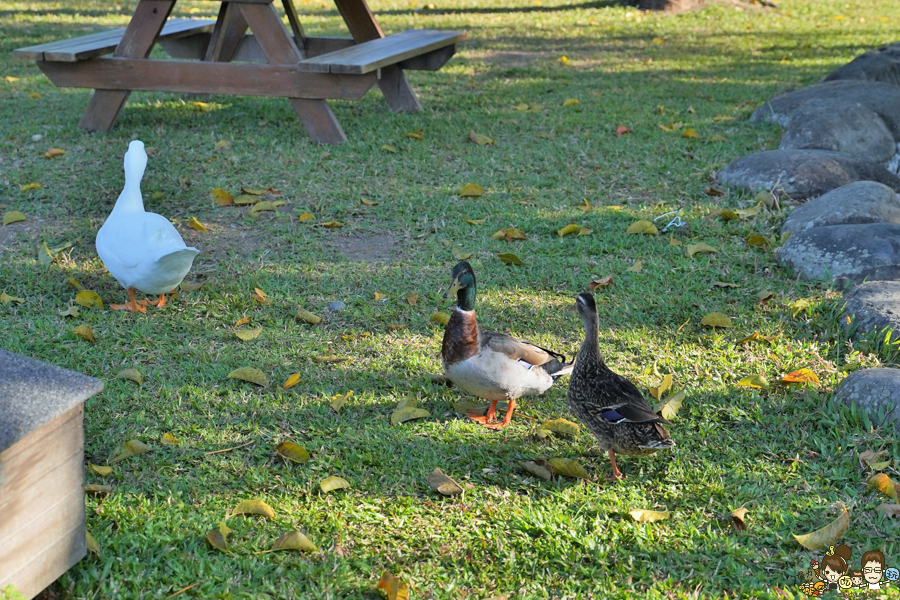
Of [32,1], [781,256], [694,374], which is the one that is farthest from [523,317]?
[32,1]

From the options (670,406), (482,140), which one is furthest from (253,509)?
(482,140)

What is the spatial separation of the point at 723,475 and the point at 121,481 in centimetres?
203

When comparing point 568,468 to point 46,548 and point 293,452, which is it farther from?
point 46,548

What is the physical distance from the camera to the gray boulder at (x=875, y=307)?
3533 millimetres

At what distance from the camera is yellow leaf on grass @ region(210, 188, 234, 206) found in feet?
16.4

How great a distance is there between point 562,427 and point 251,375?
1.25m

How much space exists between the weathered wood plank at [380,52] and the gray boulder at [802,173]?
2463 mm

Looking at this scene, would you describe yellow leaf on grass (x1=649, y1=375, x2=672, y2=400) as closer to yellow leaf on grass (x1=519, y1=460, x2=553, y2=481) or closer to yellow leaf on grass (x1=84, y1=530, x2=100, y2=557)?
yellow leaf on grass (x1=519, y1=460, x2=553, y2=481)

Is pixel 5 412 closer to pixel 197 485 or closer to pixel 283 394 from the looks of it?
pixel 197 485

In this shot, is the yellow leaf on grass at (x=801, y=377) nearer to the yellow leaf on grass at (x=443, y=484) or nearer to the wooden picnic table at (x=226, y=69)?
the yellow leaf on grass at (x=443, y=484)

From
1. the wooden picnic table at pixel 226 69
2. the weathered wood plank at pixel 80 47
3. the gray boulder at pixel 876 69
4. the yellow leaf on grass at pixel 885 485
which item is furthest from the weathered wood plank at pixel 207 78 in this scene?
the gray boulder at pixel 876 69

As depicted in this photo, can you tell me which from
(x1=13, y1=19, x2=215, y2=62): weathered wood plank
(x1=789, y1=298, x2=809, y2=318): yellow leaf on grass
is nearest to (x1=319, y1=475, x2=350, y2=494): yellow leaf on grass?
(x1=789, y1=298, x2=809, y2=318): yellow leaf on grass

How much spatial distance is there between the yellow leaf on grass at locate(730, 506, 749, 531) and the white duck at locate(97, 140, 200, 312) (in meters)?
2.35

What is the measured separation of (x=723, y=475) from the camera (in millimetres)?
2836
